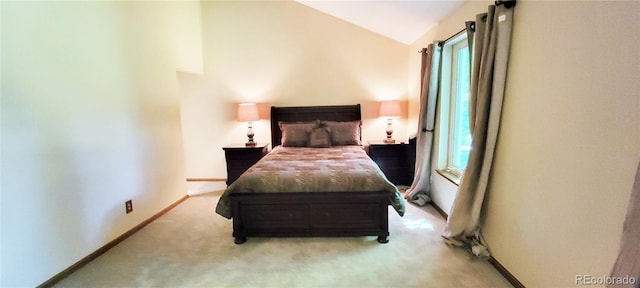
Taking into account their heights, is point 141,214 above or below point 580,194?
below

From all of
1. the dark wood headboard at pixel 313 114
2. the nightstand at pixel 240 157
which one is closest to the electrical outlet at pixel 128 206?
the nightstand at pixel 240 157

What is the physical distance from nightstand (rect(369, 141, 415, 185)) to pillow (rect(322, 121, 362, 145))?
27 centimetres

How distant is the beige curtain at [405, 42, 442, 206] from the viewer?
3.35 metres

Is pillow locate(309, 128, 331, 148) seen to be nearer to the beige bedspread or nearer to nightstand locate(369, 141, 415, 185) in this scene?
nightstand locate(369, 141, 415, 185)

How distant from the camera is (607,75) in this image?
53.0 inches

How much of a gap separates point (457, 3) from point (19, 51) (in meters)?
3.42

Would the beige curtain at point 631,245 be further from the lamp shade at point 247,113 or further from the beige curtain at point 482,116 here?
the lamp shade at point 247,113

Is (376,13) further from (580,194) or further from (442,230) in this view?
(580,194)

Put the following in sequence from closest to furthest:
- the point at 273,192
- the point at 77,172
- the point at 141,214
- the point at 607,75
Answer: the point at 607,75 → the point at 77,172 → the point at 273,192 → the point at 141,214

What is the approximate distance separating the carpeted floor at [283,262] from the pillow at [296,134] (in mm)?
1603

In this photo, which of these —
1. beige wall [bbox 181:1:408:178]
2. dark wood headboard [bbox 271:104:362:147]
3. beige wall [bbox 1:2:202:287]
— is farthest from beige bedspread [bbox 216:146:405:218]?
beige wall [bbox 181:1:408:178]

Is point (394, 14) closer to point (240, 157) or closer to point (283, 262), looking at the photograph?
point (240, 157)

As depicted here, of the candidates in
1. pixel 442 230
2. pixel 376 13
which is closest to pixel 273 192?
pixel 442 230

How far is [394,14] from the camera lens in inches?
137
